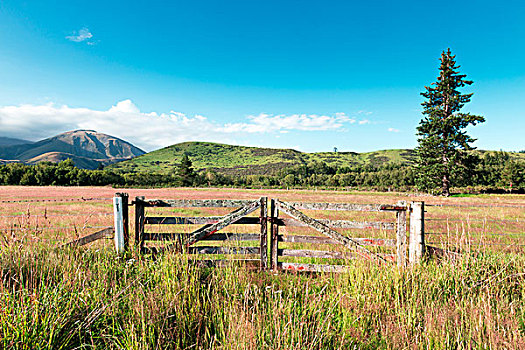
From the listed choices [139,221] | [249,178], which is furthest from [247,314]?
[249,178]

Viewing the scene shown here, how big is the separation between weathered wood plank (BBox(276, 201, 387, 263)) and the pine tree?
115 feet

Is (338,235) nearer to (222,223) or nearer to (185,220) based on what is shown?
(222,223)

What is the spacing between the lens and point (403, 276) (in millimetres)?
4418

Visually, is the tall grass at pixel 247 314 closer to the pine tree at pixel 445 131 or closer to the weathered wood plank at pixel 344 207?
the weathered wood plank at pixel 344 207

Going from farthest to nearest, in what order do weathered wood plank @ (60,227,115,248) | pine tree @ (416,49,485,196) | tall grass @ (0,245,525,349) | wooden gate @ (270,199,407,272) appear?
pine tree @ (416,49,485,196)
wooden gate @ (270,199,407,272)
weathered wood plank @ (60,227,115,248)
tall grass @ (0,245,525,349)

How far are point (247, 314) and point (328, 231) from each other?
3.38 meters

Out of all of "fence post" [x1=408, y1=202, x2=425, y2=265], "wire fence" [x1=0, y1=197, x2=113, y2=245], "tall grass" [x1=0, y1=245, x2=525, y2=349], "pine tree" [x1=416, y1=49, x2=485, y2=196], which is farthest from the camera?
"pine tree" [x1=416, y1=49, x2=485, y2=196]

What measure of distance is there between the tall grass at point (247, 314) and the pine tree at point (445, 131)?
35396mm

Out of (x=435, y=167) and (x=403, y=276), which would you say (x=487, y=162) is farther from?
(x=403, y=276)

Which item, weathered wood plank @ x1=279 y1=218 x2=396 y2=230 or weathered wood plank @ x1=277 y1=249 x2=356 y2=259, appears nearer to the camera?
weathered wood plank @ x1=279 y1=218 x2=396 y2=230

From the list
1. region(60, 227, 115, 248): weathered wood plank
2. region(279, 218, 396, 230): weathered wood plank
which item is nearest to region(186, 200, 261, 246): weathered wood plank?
region(279, 218, 396, 230): weathered wood plank

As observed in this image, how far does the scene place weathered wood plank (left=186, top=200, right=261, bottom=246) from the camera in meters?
5.94

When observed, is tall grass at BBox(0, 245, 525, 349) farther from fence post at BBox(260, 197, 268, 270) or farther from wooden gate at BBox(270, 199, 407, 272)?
fence post at BBox(260, 197, 268, 270)

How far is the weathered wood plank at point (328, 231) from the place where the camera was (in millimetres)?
5638
